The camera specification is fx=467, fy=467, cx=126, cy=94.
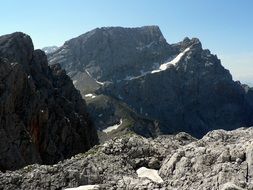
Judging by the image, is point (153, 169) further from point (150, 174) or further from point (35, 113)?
point (35, 113)

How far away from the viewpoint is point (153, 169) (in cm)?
1831

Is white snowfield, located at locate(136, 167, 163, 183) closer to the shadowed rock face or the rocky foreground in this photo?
the rocky foreground

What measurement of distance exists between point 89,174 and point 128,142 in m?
3.96

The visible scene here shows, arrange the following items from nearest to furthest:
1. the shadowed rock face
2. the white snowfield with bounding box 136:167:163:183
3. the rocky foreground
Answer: the rocky foreground < the white snowfield with bounding box 136:167:163:183 < the shadowed rock face

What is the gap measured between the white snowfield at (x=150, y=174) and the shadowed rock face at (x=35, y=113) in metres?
49.9

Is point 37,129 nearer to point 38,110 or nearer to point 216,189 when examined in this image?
point 38,110

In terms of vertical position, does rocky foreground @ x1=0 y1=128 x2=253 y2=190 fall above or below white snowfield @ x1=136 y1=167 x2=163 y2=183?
above

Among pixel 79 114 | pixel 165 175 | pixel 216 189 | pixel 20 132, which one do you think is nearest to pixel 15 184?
pixel 165 175

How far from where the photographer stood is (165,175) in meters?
16.8

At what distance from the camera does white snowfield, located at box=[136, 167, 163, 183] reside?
16.6 meters

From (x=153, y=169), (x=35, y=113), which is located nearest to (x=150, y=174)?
(x=153, y=169)

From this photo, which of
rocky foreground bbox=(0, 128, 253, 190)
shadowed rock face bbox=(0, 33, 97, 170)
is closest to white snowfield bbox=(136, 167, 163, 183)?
rocky foreground bbox=(0, 128, 253, 190)

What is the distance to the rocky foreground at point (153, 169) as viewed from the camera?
575 inches

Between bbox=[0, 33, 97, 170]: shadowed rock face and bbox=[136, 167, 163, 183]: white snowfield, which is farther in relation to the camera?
bbox=[0, 33, 97, 170]: shadowed rock face
